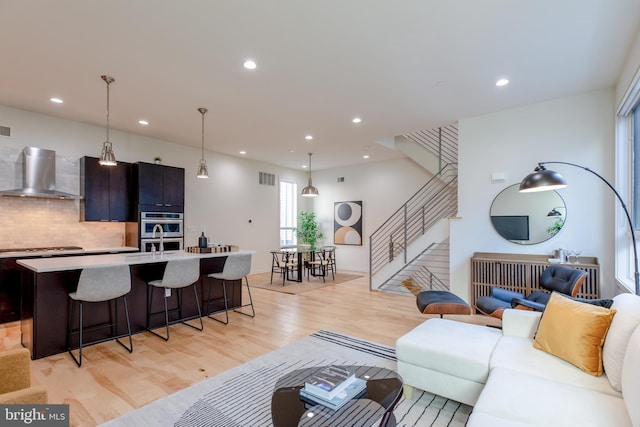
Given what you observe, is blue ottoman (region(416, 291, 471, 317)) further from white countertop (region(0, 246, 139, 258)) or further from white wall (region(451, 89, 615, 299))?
white countertop (region(0, 246, 139, 258))

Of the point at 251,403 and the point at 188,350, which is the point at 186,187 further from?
the point at 251,403

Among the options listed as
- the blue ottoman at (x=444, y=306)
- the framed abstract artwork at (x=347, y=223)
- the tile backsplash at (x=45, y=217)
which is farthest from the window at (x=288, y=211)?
the blue ottoman at (x=444, y=306)

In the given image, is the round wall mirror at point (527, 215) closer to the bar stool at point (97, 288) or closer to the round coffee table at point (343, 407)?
the round coffee table at point (343, 407)

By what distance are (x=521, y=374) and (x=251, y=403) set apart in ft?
6.17

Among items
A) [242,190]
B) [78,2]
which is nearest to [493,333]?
[78,2]

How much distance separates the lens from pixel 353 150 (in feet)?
24.1

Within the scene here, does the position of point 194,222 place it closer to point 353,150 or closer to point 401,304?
point 353,150

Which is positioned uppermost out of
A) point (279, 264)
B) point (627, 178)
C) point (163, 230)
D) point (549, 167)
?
point (549, 167)

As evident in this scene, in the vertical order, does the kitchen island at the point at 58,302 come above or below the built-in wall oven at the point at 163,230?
below

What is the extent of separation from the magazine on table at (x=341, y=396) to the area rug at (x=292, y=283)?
171 inches

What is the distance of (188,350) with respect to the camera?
337 cm

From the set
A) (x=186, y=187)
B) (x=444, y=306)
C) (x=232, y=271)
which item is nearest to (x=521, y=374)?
(x=444, y=306)

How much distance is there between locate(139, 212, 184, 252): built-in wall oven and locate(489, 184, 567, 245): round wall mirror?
5531 millimetres

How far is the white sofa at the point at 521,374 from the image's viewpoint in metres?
1.49
